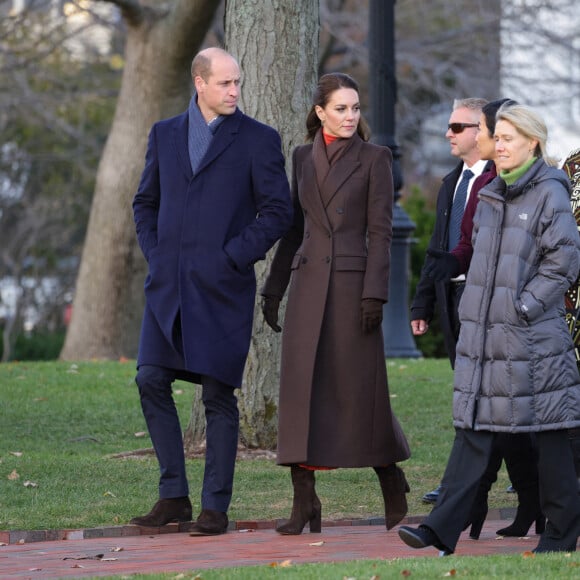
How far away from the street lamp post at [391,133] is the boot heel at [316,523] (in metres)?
8.46

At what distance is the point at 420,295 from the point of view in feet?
24.9

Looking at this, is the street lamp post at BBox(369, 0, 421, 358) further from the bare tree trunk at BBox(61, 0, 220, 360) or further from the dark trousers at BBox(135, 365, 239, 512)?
the dark trousers at BBox(135, 365, 239, 512)

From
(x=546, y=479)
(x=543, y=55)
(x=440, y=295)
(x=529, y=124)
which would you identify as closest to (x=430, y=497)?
(x=440, y=295)

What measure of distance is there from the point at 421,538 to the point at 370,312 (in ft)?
4.26

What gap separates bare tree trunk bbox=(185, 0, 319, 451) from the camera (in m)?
9.85

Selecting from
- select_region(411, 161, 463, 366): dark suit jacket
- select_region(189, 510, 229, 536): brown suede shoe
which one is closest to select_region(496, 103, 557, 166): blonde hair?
select_region(411, 161, 463, 366): dark suit jacket

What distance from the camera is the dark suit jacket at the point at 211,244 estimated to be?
713 centimetres

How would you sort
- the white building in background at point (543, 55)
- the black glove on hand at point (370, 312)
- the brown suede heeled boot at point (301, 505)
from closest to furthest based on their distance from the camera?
1. the black glove on hand at point (370, 312)
2. the brown suede heeled boot at point (301, 505)
3. the white building in background at point (543, 55)

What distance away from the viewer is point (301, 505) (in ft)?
23.1

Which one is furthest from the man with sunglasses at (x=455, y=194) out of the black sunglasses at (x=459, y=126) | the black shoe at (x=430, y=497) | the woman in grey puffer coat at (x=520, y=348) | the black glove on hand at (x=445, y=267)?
the woman in grey puffer coat at (x=520, y=348)

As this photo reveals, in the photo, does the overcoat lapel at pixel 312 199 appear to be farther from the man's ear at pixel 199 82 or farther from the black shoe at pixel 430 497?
the black shoe at pixel 430 497

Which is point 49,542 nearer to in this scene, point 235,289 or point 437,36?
point 235,289

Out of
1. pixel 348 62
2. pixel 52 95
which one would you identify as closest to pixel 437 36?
pixel 348 62

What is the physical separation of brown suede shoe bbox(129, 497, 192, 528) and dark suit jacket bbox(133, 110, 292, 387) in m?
0.62
